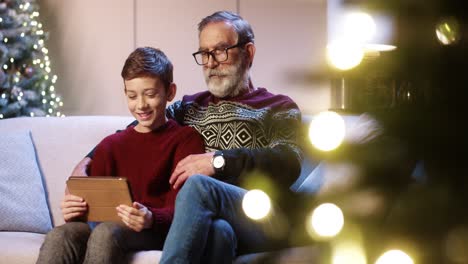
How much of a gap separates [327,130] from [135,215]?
1.37 meters

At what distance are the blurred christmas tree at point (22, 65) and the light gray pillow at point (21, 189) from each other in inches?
67.7

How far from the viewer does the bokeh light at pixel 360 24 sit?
426mm

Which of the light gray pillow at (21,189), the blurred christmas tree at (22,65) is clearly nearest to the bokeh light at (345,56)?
the light gray pillow at (21,189)

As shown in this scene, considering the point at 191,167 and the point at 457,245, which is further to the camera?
the point at 191,167

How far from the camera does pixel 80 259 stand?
73.0 inches

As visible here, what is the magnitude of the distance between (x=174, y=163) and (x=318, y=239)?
59.5 inches

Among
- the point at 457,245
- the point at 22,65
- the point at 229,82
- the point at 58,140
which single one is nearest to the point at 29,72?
the point at 22,65

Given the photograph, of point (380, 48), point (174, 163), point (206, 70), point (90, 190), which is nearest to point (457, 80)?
point (380, 48)

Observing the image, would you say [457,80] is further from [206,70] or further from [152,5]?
[152,5]

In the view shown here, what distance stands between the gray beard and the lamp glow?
5.68ft

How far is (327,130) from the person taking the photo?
47 centimetres

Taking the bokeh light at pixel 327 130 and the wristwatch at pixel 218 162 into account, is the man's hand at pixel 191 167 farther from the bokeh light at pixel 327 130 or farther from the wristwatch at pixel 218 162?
the bokeh light at pixel 327 130

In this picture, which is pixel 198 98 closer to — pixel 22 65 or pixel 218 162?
pixel 218 162

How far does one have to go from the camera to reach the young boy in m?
1.79
